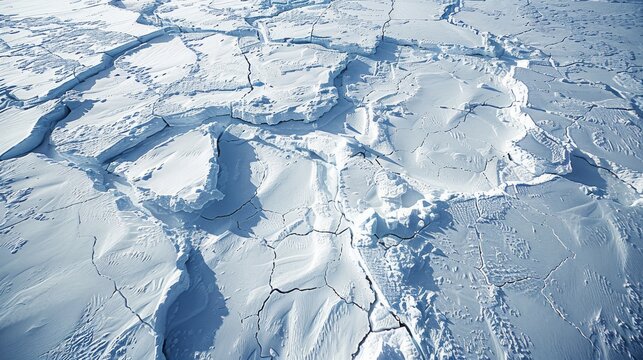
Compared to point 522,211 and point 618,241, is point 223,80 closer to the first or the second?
point 522,211

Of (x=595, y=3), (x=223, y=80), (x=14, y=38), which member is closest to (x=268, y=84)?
(x=223, y=80)

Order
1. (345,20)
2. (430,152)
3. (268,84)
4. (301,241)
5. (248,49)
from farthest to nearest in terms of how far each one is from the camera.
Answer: (345,20) < (248,49) < (268,84) < (430,152) < (301,241)

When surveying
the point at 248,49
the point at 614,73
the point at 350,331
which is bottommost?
the point at 350,331

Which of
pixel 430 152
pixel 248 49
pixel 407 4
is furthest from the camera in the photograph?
pixel 407 4

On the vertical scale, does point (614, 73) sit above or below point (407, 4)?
below

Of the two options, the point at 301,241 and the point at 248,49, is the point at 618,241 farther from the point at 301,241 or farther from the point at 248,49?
the point at 248,49

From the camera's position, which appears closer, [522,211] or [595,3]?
[522,211]

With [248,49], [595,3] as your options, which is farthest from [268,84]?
[595,3]
